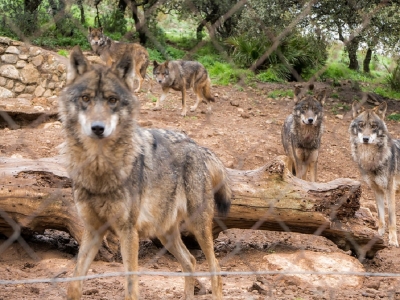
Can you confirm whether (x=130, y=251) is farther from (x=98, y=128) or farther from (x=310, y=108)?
(x=310, y=108)

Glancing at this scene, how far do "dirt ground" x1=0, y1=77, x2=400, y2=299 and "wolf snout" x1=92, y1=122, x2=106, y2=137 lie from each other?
1.30 meters

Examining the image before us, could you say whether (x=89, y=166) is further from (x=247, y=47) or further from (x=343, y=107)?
(x=247, y=47)

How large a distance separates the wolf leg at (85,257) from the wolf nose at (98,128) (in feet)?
2.26

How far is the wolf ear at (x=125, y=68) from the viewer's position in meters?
3.01

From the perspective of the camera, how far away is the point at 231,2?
1359 cm

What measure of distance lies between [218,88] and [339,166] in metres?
4.16

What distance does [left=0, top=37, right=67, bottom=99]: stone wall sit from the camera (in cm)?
1165

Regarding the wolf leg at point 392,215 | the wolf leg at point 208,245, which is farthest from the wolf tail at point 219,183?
the wolf leg at point 392,215

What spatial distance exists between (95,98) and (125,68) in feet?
0.81

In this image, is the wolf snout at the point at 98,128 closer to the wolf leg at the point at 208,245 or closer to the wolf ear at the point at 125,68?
the wolf ear at the point at 125,68

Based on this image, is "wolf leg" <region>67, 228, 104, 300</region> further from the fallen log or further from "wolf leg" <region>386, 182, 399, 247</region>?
"wolf leg" <region>386, 182, 399, 247</region>

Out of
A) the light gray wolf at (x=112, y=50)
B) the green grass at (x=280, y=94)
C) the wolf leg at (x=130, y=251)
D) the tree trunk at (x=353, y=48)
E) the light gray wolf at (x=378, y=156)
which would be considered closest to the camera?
the wolf leg at (x=130, y=251)

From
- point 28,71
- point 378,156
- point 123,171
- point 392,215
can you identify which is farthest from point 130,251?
point 28,71

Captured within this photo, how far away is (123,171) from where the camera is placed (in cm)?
319
